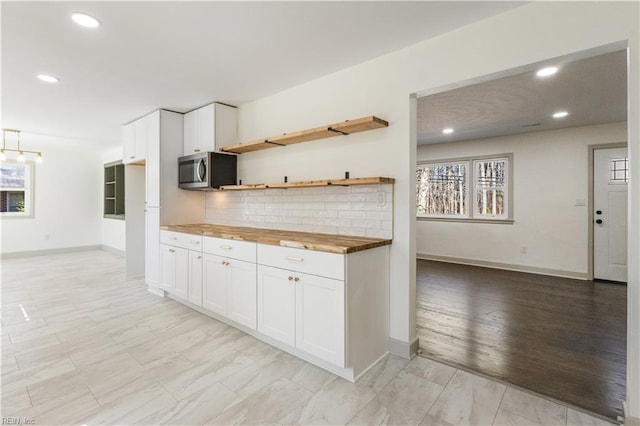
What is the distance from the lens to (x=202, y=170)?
3.75 metres

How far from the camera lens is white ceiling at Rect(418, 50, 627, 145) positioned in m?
3.01

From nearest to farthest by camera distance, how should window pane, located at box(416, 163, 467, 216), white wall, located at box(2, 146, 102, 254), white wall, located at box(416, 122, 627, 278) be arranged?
white wall, located at box(416, 122, 627, 278)
window pane, located at box(416, 163, 467, 216)
white wall, located at box(2, 146, 102, 254)

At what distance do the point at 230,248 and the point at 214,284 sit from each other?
49cm

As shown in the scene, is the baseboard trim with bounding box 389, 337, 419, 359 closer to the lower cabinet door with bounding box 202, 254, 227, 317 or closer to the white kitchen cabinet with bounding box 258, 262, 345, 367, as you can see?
the white kitchen cabinet with bounding box 258, 262, 345, 367

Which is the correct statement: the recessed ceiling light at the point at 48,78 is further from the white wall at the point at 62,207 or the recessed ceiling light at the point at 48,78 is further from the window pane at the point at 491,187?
the window pane at the point at 491,187

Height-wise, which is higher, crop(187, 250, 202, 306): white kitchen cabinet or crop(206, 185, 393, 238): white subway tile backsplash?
crop(206, 185, 393, 238): white subway tile backsplash

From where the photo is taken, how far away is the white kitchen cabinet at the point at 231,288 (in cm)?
277

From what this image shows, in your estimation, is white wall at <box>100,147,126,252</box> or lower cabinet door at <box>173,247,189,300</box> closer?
lower cabinet door at <box>173,247,189,300</box>

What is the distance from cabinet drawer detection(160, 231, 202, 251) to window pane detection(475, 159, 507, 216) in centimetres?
518

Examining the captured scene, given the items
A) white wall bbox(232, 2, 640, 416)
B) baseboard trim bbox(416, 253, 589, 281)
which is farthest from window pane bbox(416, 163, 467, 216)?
white wall bbox(232, 2, 640, 416)

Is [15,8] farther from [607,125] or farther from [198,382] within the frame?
[607,125]

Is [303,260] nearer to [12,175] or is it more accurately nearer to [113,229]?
[113,229]

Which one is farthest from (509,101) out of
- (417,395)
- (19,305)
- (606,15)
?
(19,305)

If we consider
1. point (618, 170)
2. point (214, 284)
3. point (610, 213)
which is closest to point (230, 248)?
point (214, 284)
